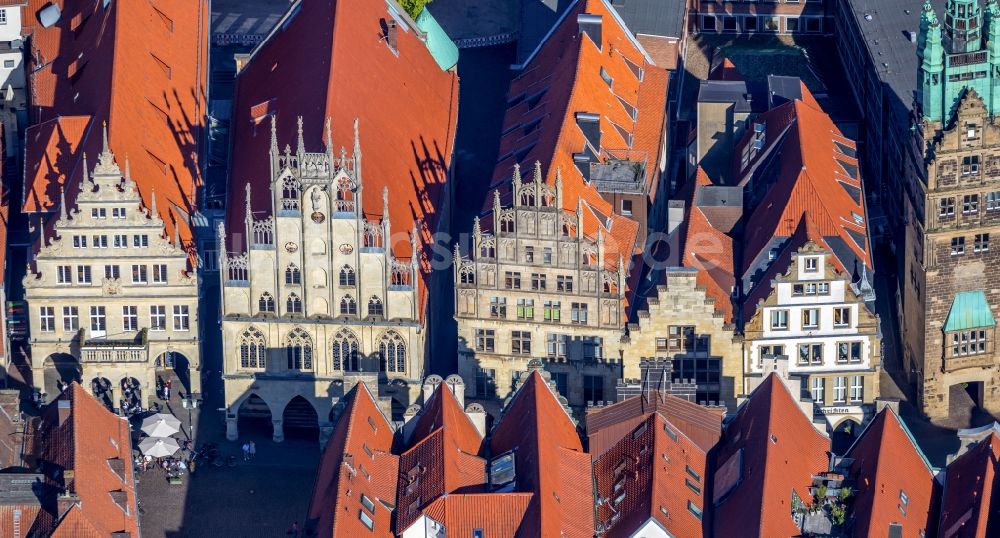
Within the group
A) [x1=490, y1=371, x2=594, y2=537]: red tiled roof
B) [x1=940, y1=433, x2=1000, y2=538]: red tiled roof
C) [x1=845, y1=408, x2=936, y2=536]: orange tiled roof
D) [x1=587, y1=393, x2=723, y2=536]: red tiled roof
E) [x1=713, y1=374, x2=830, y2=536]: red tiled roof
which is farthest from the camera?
[x1=587, y1=393, x2=723, y2=536]: red tiled roof

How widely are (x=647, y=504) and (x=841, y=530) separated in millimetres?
10779

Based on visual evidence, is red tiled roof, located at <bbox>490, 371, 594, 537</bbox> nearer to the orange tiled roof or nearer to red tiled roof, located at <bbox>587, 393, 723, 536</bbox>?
red tiled roof, located at <bbox>587, 393, 723, 536</bbox>

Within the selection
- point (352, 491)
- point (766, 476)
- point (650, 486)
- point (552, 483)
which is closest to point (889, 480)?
point (766, 476)

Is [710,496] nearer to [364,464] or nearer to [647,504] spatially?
[647,504]

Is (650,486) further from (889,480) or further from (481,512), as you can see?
(889,480)

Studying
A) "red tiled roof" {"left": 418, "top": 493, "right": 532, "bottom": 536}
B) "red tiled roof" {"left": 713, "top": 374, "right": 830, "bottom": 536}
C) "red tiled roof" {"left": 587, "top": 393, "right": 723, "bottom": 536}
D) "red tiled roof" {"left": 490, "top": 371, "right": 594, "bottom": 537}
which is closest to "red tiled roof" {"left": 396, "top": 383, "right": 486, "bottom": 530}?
A: "red tiled roof" {"left": 418, "top": 493, "right": 532, "bottom": 536}

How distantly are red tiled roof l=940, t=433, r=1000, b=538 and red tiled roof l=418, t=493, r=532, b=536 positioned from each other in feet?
76.4

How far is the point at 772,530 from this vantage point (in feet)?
620

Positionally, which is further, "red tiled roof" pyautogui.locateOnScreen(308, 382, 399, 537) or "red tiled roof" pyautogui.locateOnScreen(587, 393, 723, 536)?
"red tiled roof" pyautogui.locateOnScreen(587, 393, 723, 536)

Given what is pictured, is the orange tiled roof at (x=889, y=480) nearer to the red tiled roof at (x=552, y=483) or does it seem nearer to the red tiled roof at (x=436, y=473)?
→ the red tiled roof at (x=552, y=483)

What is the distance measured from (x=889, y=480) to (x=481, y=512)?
22765 millimetres

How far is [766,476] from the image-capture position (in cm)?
19238

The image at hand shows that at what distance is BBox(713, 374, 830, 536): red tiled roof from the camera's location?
625 ft

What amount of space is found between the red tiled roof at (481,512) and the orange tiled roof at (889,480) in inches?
735
